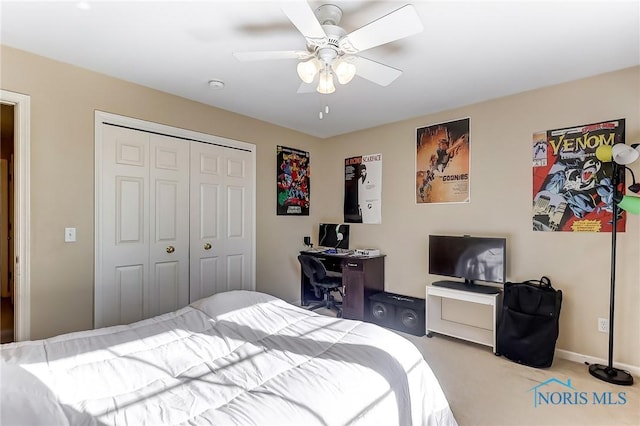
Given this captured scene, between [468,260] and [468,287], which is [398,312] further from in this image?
[468,260]

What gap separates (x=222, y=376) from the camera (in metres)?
1.39

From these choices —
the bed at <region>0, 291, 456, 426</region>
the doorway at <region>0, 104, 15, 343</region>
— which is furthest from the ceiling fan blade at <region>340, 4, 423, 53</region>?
the doorway at <region>0, 104, 15, 343</region>

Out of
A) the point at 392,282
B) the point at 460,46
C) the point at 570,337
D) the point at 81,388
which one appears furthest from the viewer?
the point at 392,282

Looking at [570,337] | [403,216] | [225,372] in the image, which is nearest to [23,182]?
[225,372]

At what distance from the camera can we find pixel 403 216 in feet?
13.0

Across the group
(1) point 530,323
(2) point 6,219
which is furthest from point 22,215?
(1) point 530,323

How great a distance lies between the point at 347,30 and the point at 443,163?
203cm

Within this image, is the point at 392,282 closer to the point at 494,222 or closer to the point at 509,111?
the point at 494,222

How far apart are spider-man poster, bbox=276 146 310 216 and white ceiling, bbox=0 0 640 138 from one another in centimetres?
111

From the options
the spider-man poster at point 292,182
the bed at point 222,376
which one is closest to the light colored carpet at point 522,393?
the bed at point 222,376

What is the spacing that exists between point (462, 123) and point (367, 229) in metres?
1.71

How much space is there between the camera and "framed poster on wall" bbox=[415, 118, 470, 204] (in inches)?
136

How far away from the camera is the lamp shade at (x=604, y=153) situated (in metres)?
2.53

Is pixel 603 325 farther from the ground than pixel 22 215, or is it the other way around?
pixel 22 215
